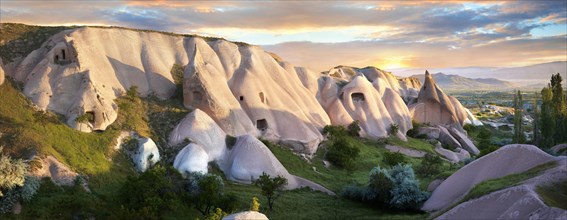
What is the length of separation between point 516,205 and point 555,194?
2.49 m

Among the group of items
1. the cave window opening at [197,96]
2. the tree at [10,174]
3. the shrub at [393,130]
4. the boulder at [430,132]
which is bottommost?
the boulder at [430,132]

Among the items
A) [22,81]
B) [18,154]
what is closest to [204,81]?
[22,81]

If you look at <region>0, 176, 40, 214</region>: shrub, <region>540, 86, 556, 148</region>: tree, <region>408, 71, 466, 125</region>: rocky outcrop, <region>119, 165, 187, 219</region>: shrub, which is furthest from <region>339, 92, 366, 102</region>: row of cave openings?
<region>0, 176, 40, 214</region>: shrub

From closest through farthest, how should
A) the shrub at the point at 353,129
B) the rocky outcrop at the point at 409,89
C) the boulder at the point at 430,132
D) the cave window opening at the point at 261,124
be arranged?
the cave window opening at the point at 261,124, the shrub at the point at 353,129, the boulder at the point at 430,132, the rocky outcrop at the point at 409,89

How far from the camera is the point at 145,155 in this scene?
39.1 metres

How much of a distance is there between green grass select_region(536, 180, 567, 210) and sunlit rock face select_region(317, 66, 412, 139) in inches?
1589

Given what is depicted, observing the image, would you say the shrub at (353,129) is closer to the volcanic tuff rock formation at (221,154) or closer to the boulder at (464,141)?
the boulder at (464,141)

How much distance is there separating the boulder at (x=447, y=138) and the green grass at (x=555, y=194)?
48.6 m

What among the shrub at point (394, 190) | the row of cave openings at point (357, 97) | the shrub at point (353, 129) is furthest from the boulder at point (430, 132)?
the shrub at point (394, 190)

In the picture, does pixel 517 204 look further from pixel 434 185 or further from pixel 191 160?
pixel 191 160

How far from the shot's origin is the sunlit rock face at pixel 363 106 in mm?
67562

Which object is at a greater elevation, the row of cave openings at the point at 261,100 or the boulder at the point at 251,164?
the row of cave openings at the point at 261,100

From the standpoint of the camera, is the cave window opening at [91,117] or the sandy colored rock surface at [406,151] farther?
the sandy colored rock surface at [406,151]

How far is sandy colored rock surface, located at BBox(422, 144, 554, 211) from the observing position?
3206cm
